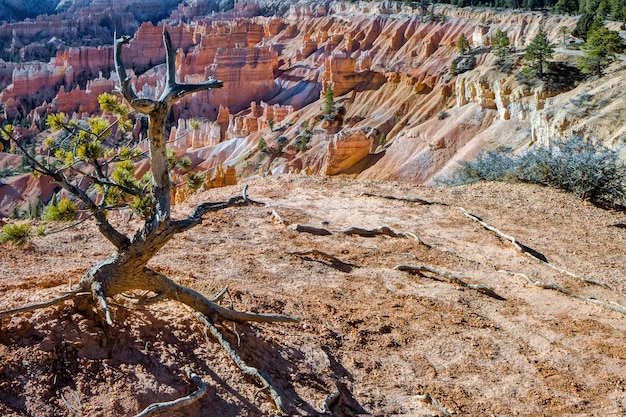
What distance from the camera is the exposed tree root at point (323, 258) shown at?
7594mm

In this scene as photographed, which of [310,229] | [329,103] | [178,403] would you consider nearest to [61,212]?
[178,403]

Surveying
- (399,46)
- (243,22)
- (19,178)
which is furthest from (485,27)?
(19,178)

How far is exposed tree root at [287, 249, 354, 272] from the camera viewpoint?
7594 mm

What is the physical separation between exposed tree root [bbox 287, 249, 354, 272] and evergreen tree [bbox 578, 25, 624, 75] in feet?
97.5

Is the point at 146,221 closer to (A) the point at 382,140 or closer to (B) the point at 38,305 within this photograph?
(B) the point at 38,305

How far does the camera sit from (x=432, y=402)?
14.5 feet

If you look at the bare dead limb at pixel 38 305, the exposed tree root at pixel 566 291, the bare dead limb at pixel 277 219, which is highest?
the bare dead limb at pixel 38 305

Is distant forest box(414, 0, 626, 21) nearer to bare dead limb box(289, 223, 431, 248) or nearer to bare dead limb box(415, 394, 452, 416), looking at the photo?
bare dead limb box(289, 223, 431, 248)

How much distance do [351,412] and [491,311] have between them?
293 centimetres

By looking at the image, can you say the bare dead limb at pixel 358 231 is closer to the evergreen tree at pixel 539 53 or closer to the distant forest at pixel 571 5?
the evergreen tree at pixel 539 53

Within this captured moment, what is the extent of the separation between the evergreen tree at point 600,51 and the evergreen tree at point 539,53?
2.60m

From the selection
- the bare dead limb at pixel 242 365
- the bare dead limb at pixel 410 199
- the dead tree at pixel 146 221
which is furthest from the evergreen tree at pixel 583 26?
the bare dead limb at pixel 242 365

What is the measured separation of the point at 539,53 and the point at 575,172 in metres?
26.5

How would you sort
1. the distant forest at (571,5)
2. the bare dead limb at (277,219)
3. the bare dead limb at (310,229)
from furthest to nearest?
1. the distant forest at (571,5)
2. the bare dead limb at (277,219)
3. the bare dead limb at (310,229)
